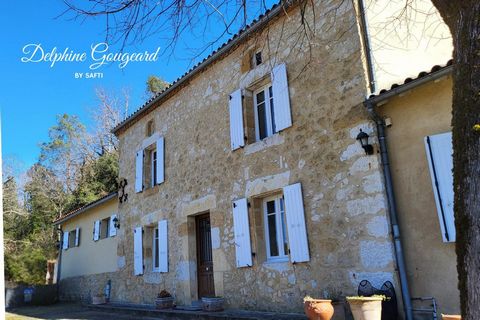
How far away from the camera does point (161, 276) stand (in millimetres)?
9586

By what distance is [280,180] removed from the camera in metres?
6.90

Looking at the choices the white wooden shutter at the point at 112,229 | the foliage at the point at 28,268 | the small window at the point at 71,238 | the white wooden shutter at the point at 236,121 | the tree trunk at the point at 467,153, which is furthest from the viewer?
the foliage at the point at 28,268

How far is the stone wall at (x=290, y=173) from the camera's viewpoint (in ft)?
18.8

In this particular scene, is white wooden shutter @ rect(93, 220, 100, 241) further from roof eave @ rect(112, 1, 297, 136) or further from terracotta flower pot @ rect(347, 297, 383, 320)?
terracotta flower pot @ rect(347, 297, 383, 320)

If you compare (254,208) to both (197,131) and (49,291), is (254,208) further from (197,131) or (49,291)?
(49,291)

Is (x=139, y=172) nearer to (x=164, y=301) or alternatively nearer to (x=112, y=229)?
(x=112, y=229)

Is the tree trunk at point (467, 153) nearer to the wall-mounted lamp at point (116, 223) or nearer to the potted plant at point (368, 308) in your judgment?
the potted plant at point (368, 308)

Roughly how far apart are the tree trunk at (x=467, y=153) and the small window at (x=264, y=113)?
5.55m

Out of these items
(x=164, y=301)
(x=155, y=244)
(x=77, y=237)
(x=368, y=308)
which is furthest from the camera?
(x=77, y=237)

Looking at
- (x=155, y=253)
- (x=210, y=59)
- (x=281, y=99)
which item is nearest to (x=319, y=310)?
(x=281, y=99)

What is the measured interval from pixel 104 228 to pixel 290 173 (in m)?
8.89

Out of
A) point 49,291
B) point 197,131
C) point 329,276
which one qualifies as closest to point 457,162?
point 329,276

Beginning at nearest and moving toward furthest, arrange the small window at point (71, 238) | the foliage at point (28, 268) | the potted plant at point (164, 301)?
the potted plant at point (164, 301) < the small window at point (71, 238) < the foliage at point (28, 268)

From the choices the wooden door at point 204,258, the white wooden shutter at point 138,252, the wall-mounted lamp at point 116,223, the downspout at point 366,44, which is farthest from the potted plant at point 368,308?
the wall-mounted lamp at point 116,223
